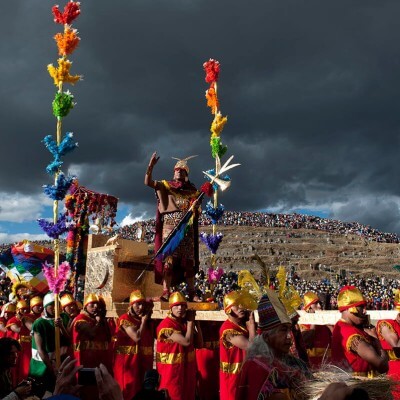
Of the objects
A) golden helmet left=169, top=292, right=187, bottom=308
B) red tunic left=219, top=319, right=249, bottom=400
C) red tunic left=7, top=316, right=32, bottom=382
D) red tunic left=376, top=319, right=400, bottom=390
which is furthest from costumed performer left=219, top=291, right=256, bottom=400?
red tunic left=7, top=316, right=32, bottom=382

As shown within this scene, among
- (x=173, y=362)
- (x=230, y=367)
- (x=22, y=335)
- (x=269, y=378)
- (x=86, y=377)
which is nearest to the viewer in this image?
(x=86, y=377)

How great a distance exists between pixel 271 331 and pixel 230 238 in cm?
4987

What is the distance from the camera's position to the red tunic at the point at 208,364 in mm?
8711

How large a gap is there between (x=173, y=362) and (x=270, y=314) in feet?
12.3

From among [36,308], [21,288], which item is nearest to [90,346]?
[36,308]

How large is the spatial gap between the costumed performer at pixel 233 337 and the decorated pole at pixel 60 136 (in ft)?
7.14

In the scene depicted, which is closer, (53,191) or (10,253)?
(53,191)

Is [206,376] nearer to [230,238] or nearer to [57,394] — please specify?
[57,394]

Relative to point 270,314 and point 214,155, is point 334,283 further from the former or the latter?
point 270,314

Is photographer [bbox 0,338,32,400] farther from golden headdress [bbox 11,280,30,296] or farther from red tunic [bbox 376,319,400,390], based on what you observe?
golden headdress [bbox 11,280,30,296]

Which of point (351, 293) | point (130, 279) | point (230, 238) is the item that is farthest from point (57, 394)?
point (230, 238)

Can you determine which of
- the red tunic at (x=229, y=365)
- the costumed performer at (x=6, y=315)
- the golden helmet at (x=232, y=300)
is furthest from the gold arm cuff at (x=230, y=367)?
the costumed performer at (x=6, y=315)

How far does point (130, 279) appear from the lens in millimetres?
10883

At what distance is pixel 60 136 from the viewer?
307 inches
